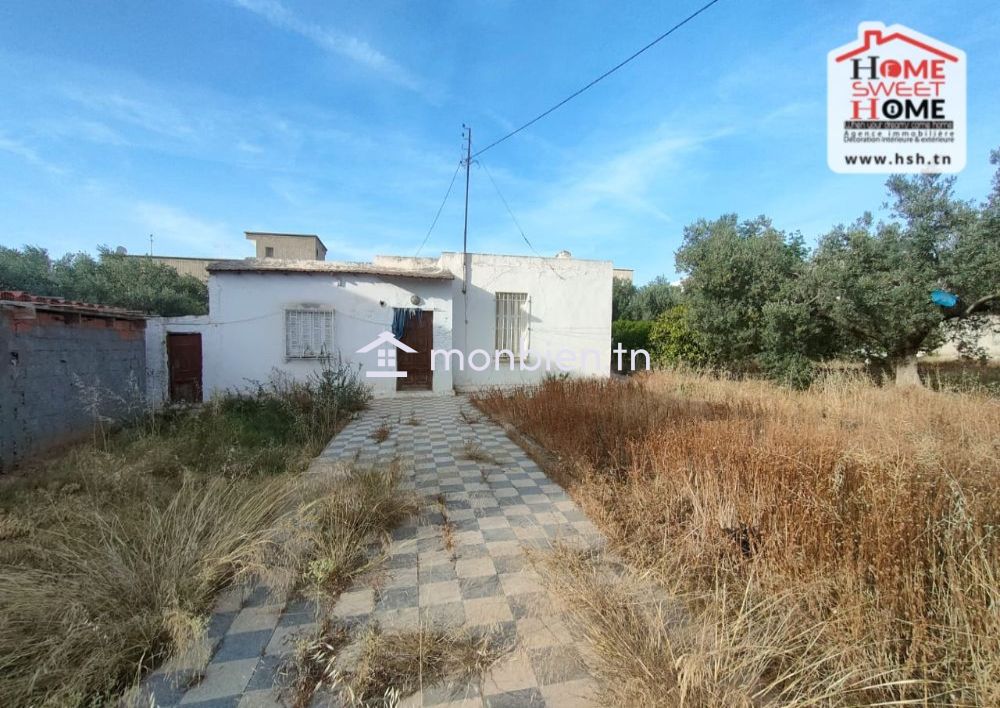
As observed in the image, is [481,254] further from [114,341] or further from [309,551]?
[309,551]

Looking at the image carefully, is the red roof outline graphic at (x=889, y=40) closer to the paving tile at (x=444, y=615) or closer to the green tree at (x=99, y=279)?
the paving tile at (x=444, y=615)

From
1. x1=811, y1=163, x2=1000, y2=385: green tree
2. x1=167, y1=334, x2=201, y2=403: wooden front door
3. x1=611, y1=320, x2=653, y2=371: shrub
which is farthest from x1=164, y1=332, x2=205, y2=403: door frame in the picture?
x1=811, y1=163, x2=1000, y2=385: green tree

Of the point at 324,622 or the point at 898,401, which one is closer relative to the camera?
the point at 324,622

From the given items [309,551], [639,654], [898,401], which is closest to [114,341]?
[309,551]

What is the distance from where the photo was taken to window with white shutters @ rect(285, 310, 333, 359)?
30.4 feet

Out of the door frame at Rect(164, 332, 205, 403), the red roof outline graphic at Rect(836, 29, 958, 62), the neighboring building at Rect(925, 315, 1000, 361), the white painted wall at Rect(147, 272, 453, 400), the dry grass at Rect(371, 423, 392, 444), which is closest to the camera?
the red roof outline graphic at Rect(836, 29, 958, 62)

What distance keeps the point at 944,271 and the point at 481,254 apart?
9.43m

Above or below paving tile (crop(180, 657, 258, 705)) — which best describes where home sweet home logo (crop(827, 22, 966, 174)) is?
above

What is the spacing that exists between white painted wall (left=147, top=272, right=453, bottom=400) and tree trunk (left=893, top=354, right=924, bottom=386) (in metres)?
10.6

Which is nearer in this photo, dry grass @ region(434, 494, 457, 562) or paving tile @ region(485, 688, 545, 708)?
paving tile @ region(485, 688, 545, 708)

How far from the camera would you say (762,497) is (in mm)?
2256

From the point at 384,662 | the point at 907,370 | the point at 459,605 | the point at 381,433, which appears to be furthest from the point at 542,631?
the point at 907,370

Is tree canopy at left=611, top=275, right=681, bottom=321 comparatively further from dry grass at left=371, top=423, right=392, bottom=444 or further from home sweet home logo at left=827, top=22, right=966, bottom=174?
dry grass at left=371, top=423, right=392, bottom=444

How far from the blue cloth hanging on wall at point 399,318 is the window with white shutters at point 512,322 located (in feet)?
8.42
